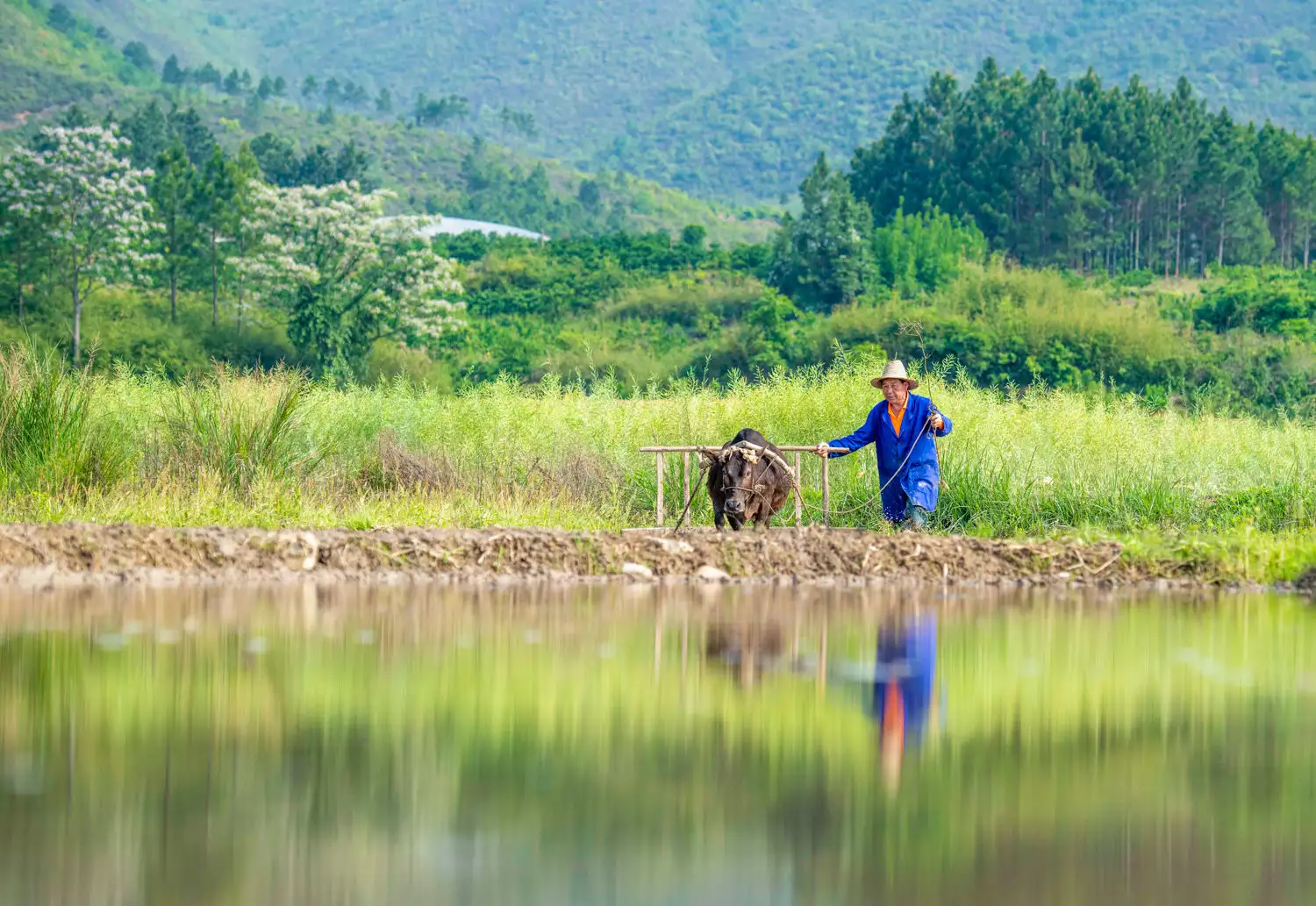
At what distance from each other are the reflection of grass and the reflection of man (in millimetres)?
94

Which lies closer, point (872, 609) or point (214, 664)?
point (214, 664)

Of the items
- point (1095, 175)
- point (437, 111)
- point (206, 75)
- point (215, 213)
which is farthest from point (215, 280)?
point (206, 75)

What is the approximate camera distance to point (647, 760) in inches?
258

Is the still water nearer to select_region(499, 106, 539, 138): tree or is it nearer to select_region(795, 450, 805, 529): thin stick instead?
select_region(795, 450, 805, 529): thin stick

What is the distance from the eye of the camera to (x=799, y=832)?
5.48m

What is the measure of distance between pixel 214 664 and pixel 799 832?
4427 millimetres

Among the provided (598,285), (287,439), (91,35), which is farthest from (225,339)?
(91,35)

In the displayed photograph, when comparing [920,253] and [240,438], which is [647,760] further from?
[920,253]

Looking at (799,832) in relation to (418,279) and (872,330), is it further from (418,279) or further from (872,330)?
(418,279)

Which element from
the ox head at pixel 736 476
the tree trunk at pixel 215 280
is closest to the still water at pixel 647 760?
the ox head at pixel 736 476

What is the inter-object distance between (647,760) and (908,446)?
8135 mm

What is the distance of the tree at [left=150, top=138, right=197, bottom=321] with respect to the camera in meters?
59.5

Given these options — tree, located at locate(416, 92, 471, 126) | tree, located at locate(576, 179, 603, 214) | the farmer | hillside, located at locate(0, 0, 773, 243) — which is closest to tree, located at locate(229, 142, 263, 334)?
the farmer

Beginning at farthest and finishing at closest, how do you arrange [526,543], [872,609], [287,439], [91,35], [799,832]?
[91,35], [287,439], [526,543], [872,609], [799,832]
